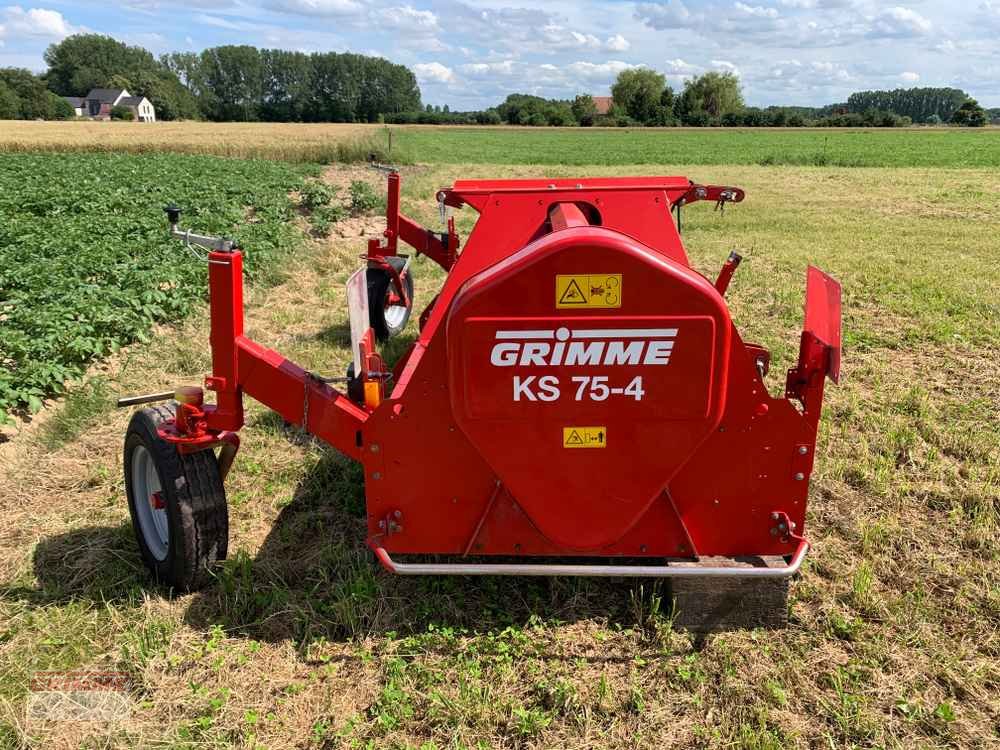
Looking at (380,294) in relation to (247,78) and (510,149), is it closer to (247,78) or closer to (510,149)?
(510,149)

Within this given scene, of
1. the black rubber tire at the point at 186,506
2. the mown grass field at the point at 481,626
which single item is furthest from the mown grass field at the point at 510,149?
the black rubber tire at the point at 186,506

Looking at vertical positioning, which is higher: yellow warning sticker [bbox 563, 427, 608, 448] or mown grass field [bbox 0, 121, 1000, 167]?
mown grass field [bbox 0, 121, 1000, 167]

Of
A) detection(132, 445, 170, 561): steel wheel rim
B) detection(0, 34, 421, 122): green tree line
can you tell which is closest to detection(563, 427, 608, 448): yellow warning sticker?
detection(132, 445, 170, 561): steel wheel rim

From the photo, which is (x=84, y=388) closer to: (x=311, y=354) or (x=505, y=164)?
(x=311, y=354)

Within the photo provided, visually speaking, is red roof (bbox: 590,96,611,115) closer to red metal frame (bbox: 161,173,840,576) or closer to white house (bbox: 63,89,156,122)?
white house (bbox: 63,89,156,122)

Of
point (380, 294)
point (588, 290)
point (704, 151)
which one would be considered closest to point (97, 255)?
point (380, 294)

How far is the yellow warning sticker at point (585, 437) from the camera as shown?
99.3 inches

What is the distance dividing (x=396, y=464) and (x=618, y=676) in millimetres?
1177

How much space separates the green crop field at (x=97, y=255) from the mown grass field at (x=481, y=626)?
53 cm

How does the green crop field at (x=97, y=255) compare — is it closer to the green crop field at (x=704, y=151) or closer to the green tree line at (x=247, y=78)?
the green crop field at (x=704, y=151)

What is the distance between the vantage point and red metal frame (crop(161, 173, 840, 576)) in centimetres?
237

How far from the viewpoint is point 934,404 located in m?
5.02

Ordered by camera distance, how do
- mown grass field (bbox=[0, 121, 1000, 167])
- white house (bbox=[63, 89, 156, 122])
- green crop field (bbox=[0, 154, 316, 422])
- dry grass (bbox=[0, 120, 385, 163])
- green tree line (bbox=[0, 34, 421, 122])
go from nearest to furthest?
green crop field (bbox=[0, 154, 316, 422])
dry grass (bbox=[0, 120, 385, 163])
mown grass field (bbox=[0, 121, 1000, 167])
white house (bbox=[63, 89, 156, 122])
green tree line (bbox=[0, 34, 421, 122])

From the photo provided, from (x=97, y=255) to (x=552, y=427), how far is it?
22.8 ft
